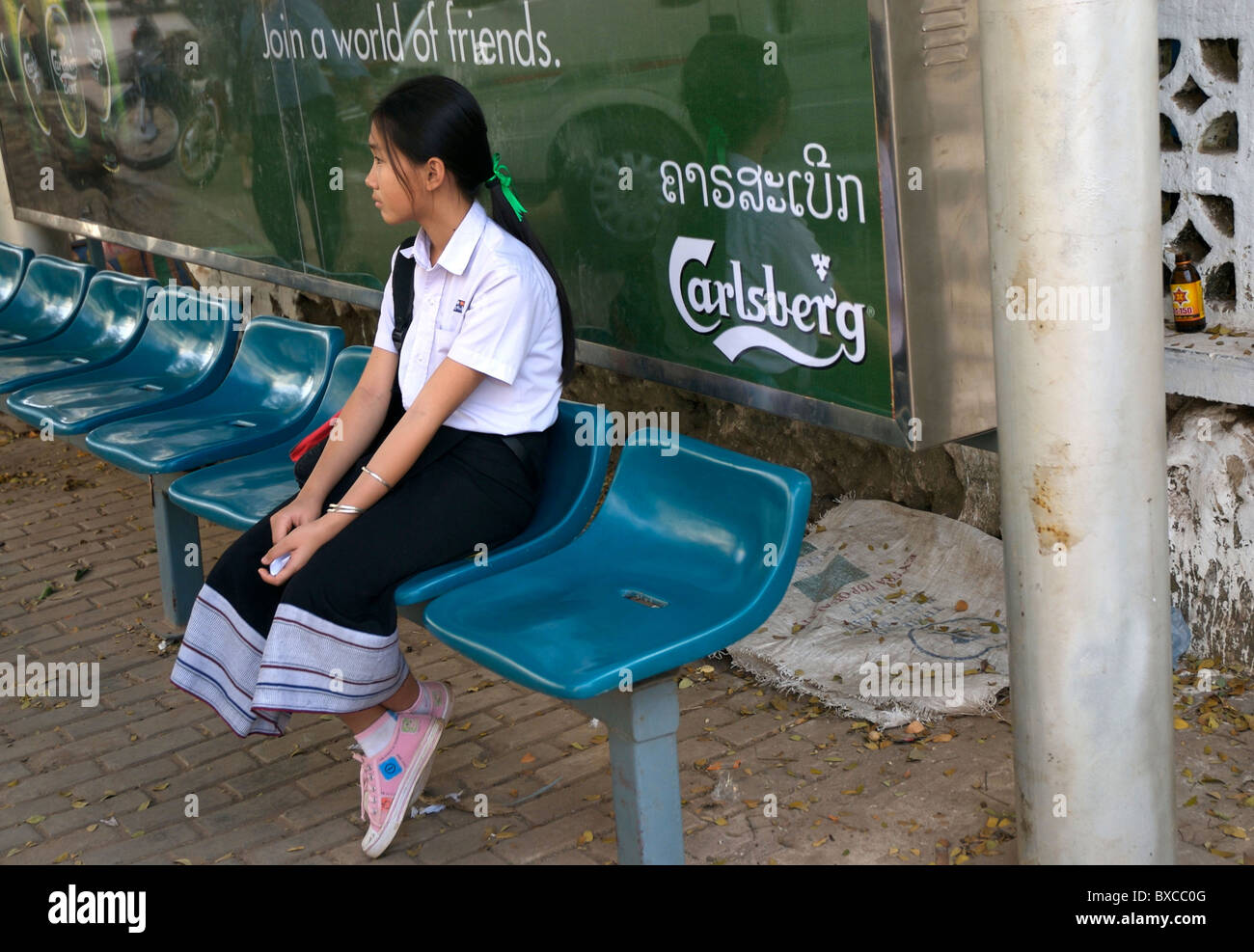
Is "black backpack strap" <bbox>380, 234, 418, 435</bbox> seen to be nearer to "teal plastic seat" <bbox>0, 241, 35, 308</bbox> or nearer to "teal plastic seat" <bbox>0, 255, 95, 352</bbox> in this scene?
"teal plastic seat" <bbox>0, 255, 95, 352</bbox>

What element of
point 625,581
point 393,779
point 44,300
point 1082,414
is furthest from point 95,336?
point 1082,414

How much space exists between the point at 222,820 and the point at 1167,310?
2.65 metres

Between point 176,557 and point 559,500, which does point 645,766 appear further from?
point 176,557

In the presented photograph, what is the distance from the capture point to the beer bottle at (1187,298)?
11.2 ft

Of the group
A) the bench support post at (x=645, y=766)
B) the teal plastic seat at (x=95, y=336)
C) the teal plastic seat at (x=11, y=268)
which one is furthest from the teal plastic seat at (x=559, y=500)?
the teal plastic seat at (x=11, y=268)

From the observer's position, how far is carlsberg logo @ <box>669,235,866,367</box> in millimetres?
3264

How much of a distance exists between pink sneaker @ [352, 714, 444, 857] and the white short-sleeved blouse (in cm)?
70

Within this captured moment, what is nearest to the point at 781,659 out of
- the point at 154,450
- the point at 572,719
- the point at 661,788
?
the point at 572,719

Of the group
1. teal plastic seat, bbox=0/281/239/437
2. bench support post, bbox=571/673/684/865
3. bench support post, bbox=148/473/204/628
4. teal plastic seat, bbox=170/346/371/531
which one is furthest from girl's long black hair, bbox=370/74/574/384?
teal plastic seat, bbox=0/281/239/437

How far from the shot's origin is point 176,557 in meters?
4.41

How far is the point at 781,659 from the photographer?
12.3 feet

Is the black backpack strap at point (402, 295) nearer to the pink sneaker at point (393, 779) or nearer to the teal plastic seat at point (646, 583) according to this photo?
the teal plastic seat at point (646, 583)

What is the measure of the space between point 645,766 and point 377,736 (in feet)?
2.51
